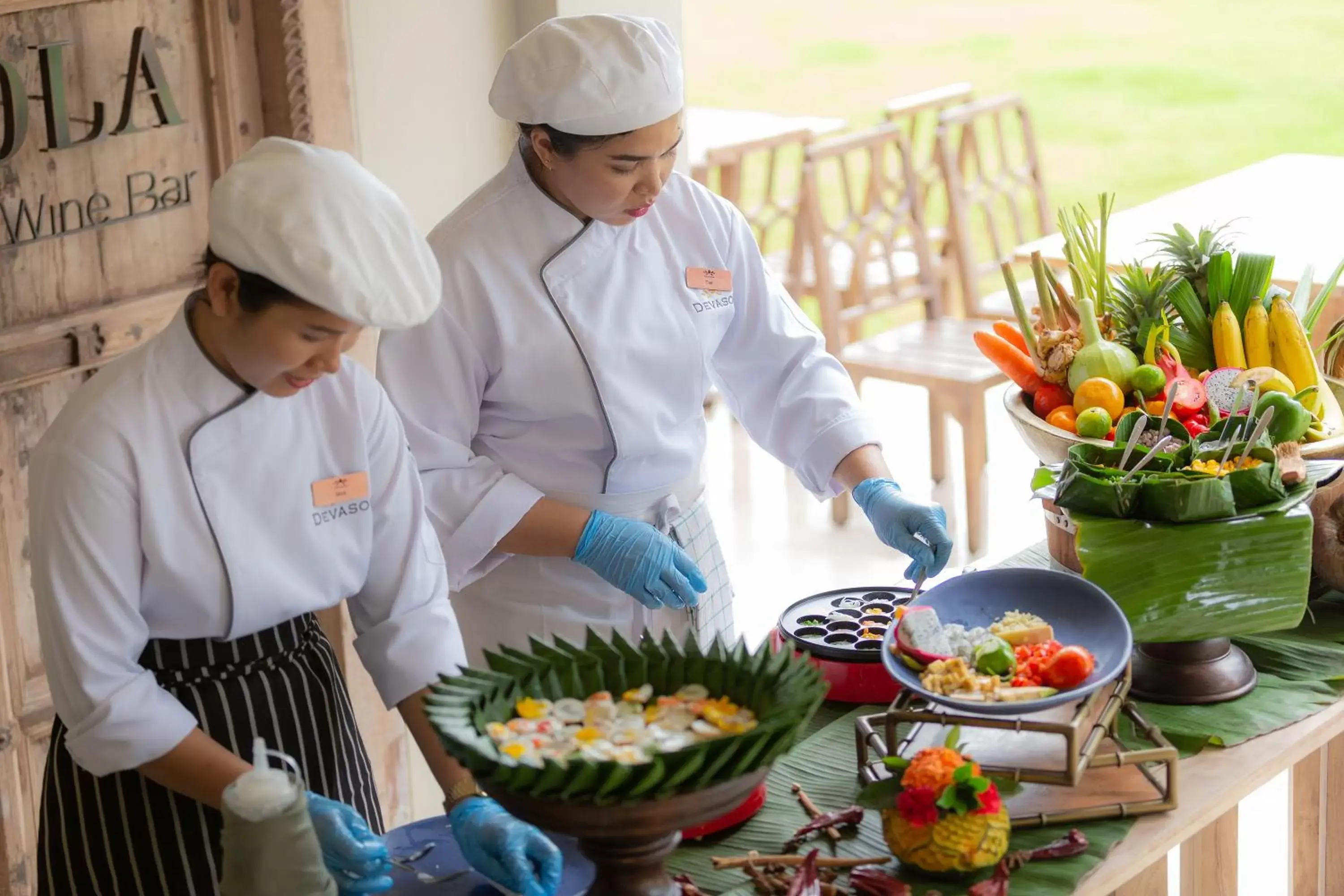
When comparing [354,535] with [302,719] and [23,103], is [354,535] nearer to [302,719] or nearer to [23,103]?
[302,719]

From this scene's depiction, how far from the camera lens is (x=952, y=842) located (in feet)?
5.19

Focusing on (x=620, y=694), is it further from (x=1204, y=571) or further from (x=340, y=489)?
(x=1204, y=571)

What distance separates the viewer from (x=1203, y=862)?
234cm

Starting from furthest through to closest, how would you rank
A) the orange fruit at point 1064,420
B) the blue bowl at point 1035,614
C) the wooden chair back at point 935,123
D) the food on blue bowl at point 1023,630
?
the wooden chair back at point 935,123
the orange fruit at point 1064,420
the food on blue bowl at point 1023,630
the blue bowl at point 1035,614

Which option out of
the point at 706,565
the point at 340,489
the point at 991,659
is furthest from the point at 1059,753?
the point at 340,489

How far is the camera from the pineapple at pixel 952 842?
1.58 m

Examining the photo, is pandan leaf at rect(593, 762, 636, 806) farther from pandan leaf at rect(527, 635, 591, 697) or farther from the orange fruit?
the orange fruit

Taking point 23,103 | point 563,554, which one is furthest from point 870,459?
point 23,103

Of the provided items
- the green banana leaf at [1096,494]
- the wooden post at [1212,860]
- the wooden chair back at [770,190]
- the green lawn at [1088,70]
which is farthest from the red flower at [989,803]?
the green lawn at [1088,70]

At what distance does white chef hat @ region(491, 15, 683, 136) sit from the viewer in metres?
1.97

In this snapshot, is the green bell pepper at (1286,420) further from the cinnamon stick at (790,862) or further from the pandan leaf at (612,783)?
the pandan leaf at (612,783)

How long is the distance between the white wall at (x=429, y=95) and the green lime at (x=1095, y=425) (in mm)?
1349

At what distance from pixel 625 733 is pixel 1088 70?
10033mm

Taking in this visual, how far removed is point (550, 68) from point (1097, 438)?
0.94 m
